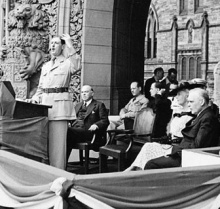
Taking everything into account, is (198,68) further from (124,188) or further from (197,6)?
(124,188)

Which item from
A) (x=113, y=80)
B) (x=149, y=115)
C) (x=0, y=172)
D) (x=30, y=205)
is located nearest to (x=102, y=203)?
(x=30, y=205)

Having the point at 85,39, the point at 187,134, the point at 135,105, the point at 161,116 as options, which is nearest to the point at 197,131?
the point at 187,134

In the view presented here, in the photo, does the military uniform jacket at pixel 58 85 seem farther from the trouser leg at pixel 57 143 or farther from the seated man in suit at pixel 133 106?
the seated man in suit at pixel 133 106

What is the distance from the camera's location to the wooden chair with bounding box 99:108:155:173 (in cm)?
777

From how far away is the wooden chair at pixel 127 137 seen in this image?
25.5ft

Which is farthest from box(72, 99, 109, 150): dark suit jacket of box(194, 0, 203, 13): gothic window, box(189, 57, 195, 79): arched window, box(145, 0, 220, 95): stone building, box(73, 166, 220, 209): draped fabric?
box(194, 0, 203, 13): gothic window

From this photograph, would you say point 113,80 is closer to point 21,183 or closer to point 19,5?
point 19,5

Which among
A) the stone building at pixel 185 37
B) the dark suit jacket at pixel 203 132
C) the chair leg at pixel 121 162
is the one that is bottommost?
the chair leg at pixel 121 162

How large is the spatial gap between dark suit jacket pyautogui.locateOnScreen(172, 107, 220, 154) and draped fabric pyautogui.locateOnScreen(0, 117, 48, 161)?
2.06 metres

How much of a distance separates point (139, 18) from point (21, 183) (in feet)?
31.0

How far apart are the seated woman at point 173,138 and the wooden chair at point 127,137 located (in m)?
0.63

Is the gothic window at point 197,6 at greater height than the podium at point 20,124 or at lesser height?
greater

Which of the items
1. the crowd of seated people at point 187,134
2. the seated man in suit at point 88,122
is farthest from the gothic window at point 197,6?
the crowd of seated people at point 187,134

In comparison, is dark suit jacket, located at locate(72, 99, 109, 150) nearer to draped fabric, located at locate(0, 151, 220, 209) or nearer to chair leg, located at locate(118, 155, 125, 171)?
chair leg, located at locate(118, 155, 125, 171)
